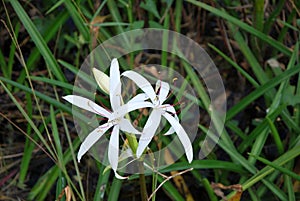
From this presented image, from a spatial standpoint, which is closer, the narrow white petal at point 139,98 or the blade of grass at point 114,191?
the narrow white petal at point 139,98

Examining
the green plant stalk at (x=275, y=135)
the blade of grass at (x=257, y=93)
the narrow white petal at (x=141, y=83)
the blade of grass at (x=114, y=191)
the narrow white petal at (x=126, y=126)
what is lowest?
the blade of grass at (x=114, y=191)

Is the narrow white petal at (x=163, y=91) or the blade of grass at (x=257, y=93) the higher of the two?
the narrow white petal at (x=163, y=91)

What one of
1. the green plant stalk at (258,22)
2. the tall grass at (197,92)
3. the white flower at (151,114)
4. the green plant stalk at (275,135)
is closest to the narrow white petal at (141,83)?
the white flower at (151,114)

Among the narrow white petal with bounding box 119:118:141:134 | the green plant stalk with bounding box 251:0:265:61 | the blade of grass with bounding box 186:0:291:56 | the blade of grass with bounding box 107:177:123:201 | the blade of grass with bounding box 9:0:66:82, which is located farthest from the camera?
the green plant stalk with bounding box 251:0:265:61

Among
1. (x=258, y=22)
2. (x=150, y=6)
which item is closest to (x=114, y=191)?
(x=150, y=6)

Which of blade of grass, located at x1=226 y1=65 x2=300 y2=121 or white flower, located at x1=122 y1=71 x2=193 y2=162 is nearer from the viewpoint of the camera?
white flower, located at x1=122 y1=71 x2=193 y2=162

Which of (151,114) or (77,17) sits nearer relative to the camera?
(151,114)

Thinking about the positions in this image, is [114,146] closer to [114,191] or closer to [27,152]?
[114,191]

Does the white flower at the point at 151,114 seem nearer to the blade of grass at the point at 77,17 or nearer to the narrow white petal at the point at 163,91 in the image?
the narrow white petal at the point at 163,91

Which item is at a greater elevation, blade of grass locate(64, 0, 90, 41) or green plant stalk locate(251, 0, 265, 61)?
blade of grass locate(64, 0, 90, 41)

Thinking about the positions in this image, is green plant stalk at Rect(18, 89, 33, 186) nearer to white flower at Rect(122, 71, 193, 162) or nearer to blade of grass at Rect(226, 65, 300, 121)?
blade of grass at Rect(226, 65, 300, 121)

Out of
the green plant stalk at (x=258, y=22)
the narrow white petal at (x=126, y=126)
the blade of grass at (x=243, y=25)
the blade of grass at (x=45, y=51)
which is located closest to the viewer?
the narrow white petal at (x=126, y=126)

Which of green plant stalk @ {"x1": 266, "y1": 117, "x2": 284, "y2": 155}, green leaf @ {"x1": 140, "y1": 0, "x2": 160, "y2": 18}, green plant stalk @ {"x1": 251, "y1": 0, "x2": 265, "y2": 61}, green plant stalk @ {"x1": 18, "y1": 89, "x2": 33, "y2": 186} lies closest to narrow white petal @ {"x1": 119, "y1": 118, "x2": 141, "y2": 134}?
green plant stalk @ {"x1": 266, "y1": 117, "x2": 284, "y2": 155}
